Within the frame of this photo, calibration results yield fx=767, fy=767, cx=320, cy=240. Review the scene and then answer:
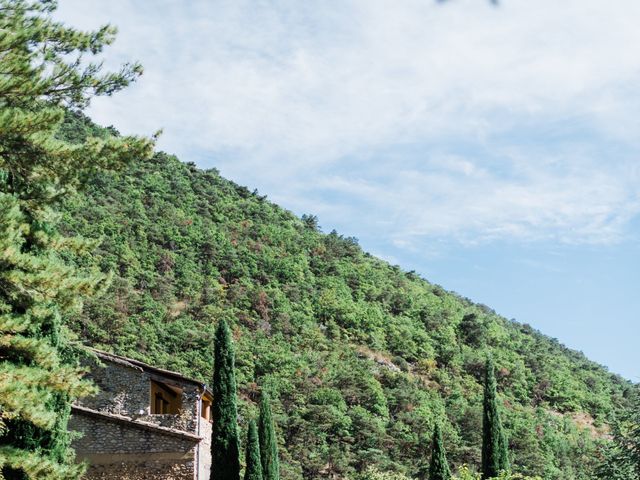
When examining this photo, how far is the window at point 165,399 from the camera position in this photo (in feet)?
73.1

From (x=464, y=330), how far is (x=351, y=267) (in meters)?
11.9

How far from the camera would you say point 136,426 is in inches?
839

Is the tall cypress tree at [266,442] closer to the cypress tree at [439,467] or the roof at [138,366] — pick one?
the roof at [138,366]

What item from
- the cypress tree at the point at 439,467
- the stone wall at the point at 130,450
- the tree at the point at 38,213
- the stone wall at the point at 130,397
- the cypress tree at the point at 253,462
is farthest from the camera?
the cypress tree at the point at 439,467

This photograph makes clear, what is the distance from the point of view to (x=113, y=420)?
21250 millimetres

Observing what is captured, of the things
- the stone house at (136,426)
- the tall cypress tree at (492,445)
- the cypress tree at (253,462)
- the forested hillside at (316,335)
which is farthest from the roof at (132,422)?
the forested hillside at (316,335)

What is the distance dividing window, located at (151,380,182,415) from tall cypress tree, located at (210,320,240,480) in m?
1.09

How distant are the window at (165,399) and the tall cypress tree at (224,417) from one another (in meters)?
1.09

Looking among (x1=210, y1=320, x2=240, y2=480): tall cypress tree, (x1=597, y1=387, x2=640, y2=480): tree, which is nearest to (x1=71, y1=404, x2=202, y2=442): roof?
(x1=210, y1=320, x2=240, y2=480): tall cypress tree

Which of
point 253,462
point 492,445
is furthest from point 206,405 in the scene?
point 492,445

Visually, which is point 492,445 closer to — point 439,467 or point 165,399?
point 439,467

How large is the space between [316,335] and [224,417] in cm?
3444

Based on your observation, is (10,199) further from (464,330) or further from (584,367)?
(584,367)

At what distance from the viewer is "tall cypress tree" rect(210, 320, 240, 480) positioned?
2227 centimetres
